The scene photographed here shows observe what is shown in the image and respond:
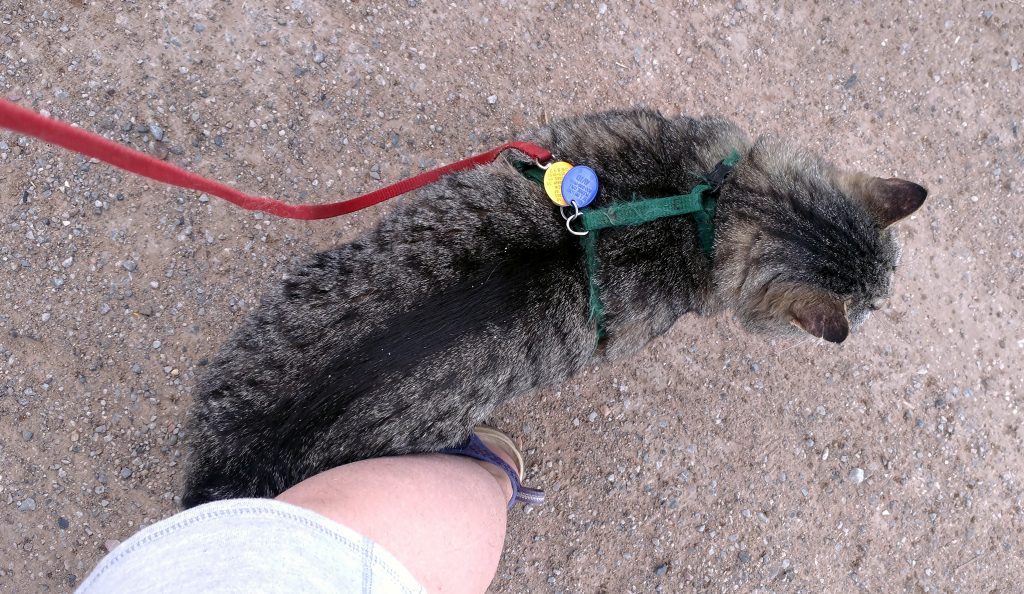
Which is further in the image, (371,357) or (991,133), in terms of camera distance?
(991,133)

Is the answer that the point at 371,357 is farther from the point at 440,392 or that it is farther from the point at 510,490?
the point at 510,490

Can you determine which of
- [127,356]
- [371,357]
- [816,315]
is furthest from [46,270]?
[816,315]

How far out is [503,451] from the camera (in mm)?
3092

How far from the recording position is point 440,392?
219cm

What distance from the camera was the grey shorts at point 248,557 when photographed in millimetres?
1396

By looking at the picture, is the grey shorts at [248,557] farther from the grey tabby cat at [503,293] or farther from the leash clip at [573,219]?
the leash clip at [573,219]

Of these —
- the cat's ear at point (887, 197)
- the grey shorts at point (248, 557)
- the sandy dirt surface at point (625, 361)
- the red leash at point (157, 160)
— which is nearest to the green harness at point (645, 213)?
the red leash at point (157, 160)

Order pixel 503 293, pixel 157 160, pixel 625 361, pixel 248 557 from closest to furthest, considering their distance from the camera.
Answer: pixel 248 557 < pixel 157 160 < pixel 503 293 < pixel 625 361

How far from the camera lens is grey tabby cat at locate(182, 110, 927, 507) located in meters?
2.15

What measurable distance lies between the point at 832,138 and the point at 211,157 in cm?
362

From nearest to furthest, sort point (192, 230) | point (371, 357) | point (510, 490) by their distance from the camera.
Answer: point (371, 357), point (510, 490), point (192, 230)

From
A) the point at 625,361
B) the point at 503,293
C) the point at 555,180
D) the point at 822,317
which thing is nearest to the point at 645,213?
the point at 555,180

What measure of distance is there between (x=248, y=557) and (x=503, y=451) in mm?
1771

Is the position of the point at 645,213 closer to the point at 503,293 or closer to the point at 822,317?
the point at 503,293
